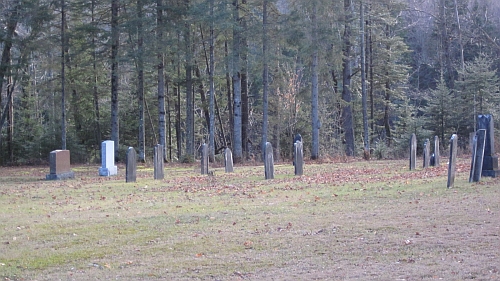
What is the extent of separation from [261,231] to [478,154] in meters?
7.59

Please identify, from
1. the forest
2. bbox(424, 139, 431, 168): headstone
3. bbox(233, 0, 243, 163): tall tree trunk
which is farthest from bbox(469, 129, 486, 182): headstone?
bbox(233, 0, 243, 163): tall tree trunk

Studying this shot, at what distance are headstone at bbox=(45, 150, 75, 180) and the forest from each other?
390 inches

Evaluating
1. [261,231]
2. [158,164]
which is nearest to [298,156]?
[158,164]

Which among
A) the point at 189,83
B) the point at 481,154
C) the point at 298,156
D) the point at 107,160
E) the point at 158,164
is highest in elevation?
the point at 189,83

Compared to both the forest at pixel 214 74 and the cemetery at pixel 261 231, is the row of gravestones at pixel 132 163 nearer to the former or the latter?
the cemetery at pixel 261 231

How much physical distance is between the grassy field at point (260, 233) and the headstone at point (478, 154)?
30 cm

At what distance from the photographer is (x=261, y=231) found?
10.0 metres

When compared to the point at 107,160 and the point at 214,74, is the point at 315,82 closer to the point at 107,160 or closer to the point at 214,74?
the point at 214,74

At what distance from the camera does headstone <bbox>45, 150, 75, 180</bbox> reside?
22.0 meters

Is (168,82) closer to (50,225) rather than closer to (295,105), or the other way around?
(295,105)

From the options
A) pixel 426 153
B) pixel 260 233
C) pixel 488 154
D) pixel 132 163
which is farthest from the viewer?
pixel 426 153

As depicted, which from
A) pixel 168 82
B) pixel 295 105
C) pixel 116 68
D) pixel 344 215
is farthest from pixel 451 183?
pixel 168 82

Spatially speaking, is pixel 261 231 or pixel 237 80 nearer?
pixel 261 231

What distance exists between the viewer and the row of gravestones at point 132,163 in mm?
19859
